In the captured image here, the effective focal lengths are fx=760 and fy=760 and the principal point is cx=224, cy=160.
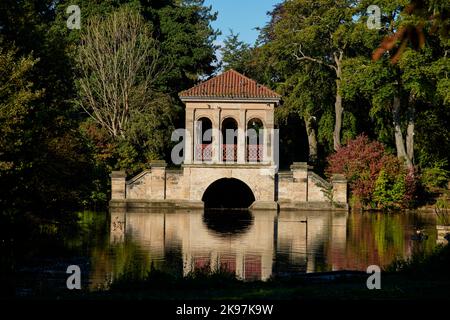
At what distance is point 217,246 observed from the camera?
2142 centimetres

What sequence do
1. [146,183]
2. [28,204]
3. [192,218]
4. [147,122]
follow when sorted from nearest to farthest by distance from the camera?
[28,204]
[192,218]
[146,183]
[147,122]

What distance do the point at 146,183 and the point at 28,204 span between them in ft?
67.7

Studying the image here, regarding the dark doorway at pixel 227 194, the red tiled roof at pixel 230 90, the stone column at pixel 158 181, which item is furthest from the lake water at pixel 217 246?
the dark doorway at pixel 227 194

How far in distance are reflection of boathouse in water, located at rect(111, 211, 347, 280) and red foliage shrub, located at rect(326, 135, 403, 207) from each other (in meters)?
3.45

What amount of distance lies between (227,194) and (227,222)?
12091mm

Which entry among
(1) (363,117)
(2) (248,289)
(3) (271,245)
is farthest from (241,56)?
(2) (248,289)

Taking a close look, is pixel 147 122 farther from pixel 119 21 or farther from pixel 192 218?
pixel 192 218

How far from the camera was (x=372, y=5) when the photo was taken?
124ft

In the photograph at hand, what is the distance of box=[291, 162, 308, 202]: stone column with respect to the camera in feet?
122

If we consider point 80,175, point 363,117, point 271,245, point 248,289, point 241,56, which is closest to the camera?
point 248,289

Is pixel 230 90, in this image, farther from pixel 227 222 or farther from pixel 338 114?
pixel 227 222

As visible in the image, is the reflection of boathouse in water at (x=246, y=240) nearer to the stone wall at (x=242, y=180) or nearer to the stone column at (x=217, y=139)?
the stone wall at (x=242, y=180)

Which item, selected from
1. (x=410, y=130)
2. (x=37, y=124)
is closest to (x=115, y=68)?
(x=410, y=130)

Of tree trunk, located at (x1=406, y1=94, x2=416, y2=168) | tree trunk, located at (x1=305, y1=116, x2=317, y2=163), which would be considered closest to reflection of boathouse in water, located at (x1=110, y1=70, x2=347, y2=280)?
tree trunk, located at (x1=406, y1=94, x2=416, y2=168)
